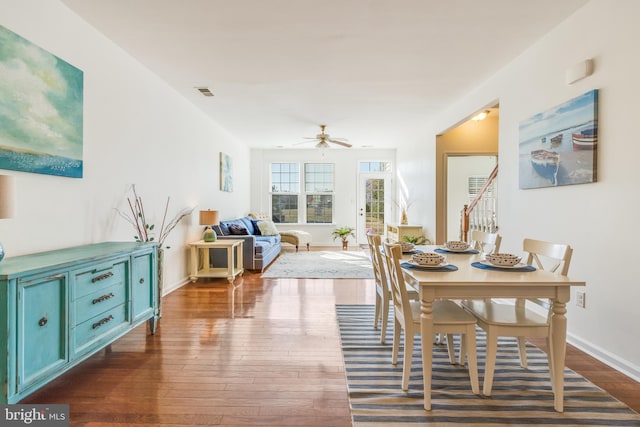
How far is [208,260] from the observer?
17.9 ft

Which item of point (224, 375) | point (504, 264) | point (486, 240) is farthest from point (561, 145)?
point (224, 375)

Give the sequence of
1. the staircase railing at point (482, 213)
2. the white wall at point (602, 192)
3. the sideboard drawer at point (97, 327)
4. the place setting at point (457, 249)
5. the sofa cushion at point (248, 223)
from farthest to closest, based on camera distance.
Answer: the sofa cushion at point (248, 223) → the staircase railing at point (482, 213) → the place setting at point (457, 249) → the white wall at point (602, 192) → the sideboard drawer at point (97, 327)

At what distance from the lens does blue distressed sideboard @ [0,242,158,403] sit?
1681 mm

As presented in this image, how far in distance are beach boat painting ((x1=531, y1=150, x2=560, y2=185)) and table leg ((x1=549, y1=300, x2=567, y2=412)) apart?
1483mm

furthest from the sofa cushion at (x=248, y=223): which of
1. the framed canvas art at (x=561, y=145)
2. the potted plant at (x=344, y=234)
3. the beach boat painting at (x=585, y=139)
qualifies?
the beach boat painting at (x=585, y=139)

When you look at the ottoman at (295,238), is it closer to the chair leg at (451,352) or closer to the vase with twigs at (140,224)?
the vase with twigs at (140,224)

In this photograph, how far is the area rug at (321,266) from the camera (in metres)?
5.47

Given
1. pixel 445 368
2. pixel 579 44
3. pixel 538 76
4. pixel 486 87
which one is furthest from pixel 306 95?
pixel 445 368

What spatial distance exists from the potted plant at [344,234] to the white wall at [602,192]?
217 inches

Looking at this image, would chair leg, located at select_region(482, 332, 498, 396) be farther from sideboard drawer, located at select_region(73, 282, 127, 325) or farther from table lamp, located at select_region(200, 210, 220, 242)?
table lamp, located at select_region(200, 210, 220, 242)

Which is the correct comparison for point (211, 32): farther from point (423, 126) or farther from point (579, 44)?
point (423, 126)

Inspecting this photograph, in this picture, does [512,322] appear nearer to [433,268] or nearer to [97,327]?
[433,268]

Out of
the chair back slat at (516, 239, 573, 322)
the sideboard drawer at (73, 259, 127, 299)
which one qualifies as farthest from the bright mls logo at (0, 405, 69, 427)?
the chair back slat at (516, 239, 573, 322)

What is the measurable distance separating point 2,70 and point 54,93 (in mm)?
406
